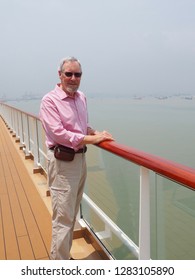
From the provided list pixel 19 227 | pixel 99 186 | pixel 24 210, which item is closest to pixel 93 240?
pixel 99 186

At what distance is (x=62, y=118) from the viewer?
1.85m

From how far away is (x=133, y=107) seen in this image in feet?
474

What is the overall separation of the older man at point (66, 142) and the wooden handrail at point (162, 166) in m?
0.27

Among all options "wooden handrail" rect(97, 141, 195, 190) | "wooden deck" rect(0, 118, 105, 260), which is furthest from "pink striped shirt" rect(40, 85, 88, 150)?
"wooden deck" rect(0, 118, 105, 260)

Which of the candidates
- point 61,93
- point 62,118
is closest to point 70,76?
point 61,93

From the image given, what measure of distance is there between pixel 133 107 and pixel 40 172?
141223 mm

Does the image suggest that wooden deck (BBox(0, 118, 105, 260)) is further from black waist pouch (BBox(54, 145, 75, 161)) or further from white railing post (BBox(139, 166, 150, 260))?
black waist pouch (BBox(54, 145, 75, 161))

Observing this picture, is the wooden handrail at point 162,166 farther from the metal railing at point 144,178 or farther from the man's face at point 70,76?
the man's face at point 70,76

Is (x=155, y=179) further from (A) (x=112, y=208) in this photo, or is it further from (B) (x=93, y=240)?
(B) (x=93, y=240)

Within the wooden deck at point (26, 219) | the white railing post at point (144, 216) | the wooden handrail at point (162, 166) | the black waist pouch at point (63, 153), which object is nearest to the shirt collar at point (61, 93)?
the black waist pouch at point (63, 153)

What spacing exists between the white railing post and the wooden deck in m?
0.80

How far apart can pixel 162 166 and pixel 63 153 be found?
756 millimetres

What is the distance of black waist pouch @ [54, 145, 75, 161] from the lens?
6.24 feet

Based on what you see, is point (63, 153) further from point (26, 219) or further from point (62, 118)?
point (26, 219)
